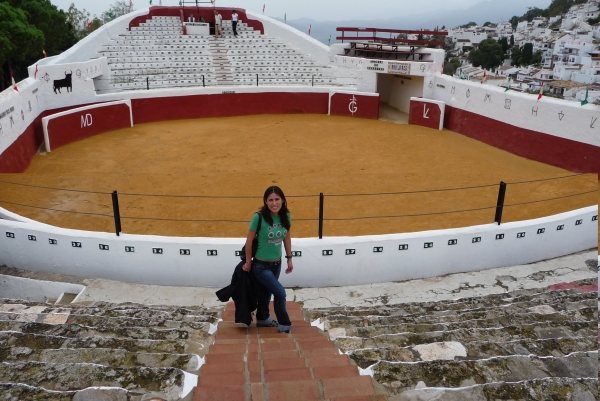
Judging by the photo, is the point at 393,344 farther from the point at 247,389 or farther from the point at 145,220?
the point at 145,220

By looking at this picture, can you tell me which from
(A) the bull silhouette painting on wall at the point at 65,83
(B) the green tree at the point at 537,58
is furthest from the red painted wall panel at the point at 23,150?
(B) the green tree at the point at 537,58

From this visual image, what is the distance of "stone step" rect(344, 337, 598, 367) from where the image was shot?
348 centimetres

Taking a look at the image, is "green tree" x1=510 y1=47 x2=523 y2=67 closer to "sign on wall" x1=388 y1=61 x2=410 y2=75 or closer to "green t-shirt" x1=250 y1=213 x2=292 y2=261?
"sign on wall" x1=388 y1=61 x2=410 y2=75

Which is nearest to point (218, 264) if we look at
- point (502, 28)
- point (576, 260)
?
point (576, 260)

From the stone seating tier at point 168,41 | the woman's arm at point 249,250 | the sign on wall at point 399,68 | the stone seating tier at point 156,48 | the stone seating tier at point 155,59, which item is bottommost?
the woman's arm at point 249,250

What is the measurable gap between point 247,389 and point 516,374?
5.76 ft

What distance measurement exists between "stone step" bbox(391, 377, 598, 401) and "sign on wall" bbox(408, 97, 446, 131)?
1397cm

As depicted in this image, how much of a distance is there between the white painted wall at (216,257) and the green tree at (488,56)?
93.6m

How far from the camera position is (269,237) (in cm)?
427

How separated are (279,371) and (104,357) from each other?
1262 millimetres

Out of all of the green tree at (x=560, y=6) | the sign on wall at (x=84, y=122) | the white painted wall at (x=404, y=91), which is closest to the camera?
the sign on wall at (x=84, y=122)

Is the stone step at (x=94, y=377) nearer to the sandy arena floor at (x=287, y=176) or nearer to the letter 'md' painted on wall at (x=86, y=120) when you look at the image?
the sandy arena floor at (x=287, y=176)

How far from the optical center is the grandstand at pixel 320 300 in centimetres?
306

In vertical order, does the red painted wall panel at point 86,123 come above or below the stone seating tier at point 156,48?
below
